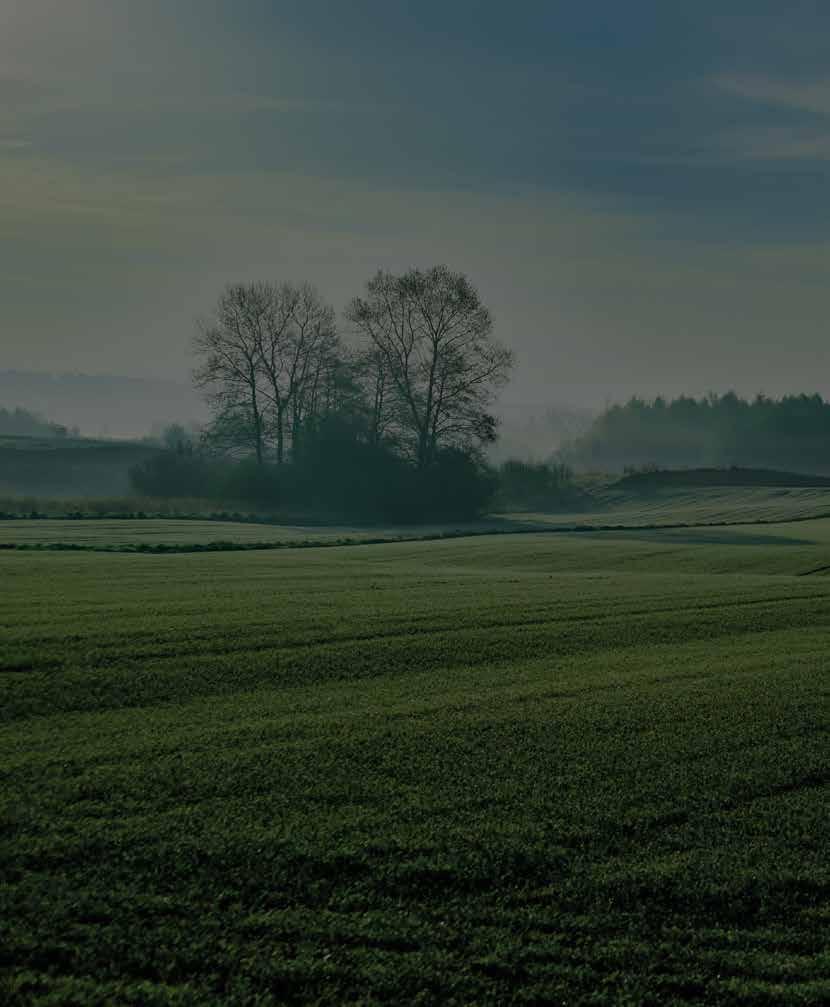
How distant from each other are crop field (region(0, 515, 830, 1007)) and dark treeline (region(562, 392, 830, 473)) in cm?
9755

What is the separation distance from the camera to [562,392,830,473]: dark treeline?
118 metres

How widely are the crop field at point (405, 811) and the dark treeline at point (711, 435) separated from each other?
97553 mm

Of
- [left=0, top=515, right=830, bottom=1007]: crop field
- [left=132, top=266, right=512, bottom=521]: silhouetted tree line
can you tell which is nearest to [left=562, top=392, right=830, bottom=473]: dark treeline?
[left=132, top=266, right=512, bottom=521]: silhouetted tree line

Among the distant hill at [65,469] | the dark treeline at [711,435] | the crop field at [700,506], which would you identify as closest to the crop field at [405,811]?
the crop field at [700,506]

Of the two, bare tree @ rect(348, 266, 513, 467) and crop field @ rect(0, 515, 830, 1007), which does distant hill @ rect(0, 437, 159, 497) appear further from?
crop field @ rect(0, 515, 830, 1007)

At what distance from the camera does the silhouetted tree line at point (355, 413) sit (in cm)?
5547

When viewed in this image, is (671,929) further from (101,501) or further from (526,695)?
(101,501)

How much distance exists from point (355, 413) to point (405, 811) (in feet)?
172

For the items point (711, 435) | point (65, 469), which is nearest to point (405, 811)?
point (65, 469)

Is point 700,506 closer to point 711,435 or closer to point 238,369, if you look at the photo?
point 238,369

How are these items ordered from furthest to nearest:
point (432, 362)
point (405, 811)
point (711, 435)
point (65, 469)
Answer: point (711, 435)
point (65, 469)
point (432, 362)
point (405, 811)

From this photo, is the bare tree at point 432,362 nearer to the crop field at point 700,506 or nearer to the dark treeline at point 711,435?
the crop field at point 700,506

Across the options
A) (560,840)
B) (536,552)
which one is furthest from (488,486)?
(560,840)

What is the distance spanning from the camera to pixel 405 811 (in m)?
6.10
